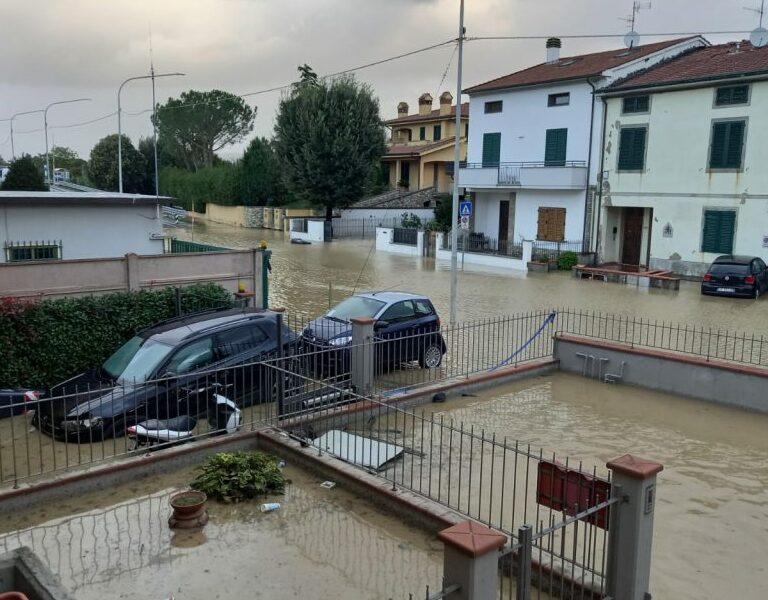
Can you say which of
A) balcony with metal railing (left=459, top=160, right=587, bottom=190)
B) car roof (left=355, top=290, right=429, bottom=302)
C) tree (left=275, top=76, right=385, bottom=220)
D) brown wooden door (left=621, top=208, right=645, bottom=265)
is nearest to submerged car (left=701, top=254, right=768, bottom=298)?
brown wooden door (left=621, top=208, right=645, bottom=265)

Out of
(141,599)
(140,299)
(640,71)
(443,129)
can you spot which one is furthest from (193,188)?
(141,599)

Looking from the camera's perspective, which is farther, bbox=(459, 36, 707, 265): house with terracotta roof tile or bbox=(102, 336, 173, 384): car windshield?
bbox=(459, 36, 707, 265): house with terracotta roof tile

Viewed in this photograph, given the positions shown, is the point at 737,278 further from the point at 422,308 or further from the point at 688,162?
the point at 422,308

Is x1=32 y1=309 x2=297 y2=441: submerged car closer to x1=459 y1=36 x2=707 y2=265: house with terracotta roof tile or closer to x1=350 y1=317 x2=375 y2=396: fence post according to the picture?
x1=350 y1=317 x2=375 y2=396: fence post

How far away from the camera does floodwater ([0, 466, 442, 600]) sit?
613cm

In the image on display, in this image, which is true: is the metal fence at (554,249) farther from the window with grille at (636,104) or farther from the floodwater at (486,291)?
the window with grille at (636,104)

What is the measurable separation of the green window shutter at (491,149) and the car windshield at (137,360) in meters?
28.1

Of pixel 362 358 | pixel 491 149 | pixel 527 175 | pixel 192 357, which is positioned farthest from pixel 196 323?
pixel 491 149

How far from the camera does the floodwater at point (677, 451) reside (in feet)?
22.0

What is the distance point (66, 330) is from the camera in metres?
12.6

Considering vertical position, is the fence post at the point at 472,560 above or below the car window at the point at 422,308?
below

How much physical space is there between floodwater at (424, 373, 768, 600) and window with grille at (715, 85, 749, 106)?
60.3 ft

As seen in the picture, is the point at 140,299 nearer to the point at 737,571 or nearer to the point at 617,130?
the point at 737,571

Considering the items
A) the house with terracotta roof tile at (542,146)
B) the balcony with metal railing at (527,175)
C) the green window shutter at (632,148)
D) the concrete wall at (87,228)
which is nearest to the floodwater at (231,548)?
the concrete wall at (87,228)
